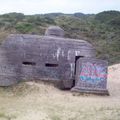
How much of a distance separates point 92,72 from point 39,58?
2.22 meters

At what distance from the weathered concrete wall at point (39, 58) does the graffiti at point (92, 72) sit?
0.66 meters

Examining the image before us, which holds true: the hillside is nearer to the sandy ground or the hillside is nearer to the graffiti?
the graffiti

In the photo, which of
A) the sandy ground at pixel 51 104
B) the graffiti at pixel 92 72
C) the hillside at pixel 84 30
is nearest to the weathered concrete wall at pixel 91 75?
the graffiti at pixel 92 72

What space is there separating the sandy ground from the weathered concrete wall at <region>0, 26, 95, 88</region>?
1.91 ft

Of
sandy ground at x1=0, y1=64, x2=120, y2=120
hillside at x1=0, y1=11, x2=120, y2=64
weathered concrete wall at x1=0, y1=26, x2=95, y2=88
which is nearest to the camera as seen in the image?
sandy ground at x1=0, y1=64, x2=120, y2=120

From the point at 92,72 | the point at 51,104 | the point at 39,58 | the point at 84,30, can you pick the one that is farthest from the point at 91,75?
the point at 84,30

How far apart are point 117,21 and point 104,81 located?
115 ft

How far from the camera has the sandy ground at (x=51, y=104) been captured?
11.5 m

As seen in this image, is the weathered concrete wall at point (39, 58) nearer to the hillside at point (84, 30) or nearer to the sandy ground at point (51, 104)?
the sandy ground at point (51, 104)

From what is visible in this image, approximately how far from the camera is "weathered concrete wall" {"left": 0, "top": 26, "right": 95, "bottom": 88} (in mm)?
16234

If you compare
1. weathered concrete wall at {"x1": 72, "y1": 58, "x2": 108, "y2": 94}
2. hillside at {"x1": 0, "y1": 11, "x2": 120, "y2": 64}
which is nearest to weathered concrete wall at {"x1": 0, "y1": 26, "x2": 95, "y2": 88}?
weathered concrete wall at {"x1": 72, "y1": 58, "x2": 108, "y2": 94}

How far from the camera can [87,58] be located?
1602cm

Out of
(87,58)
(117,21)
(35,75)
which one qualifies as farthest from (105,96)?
(117,21)

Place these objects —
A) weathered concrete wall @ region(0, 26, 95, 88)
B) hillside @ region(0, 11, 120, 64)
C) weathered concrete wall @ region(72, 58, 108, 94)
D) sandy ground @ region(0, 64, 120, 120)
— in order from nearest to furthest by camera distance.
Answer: sandy ground @ region(0, 64, 120, 120), weathered concrete wall @ region(72, 58, 108, 94), weathered concrete wall @ region(0, 26, 95, 88), hillside @ region(0, 11, 120, 64)
